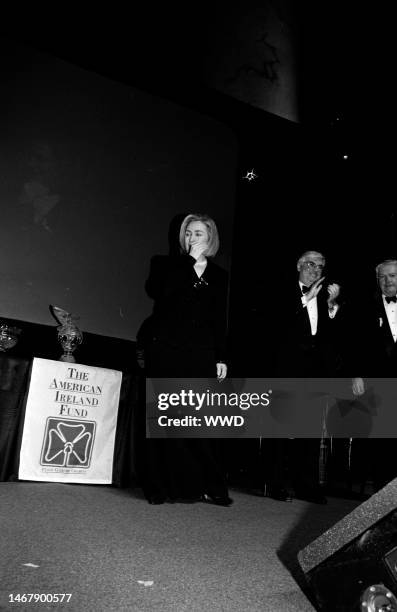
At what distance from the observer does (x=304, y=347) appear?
9.96 feet

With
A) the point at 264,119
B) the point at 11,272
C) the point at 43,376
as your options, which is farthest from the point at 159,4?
the point at 43,376

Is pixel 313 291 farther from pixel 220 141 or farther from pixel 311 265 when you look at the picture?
pixel 220 141

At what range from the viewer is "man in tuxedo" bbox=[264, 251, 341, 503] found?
2.94 m

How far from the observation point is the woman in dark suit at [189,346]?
8.25 ft

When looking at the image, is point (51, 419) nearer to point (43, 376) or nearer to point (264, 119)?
point (43, 376)

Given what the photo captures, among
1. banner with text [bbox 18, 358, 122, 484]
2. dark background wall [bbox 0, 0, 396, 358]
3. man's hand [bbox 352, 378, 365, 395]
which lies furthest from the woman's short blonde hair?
man's hand [bbox 352, 378, 365, 395]

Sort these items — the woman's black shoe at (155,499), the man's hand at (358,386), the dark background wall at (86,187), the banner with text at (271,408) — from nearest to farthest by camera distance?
the woman's black shoe at (155,499)
the banner with text at (271,408)
the man's hand at (358,386)
the dark background wall at (86,187)

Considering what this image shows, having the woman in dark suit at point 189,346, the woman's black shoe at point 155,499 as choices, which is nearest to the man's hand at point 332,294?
the woman in dark suit at point 189,346

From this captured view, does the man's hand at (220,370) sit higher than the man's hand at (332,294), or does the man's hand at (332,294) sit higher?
the man's hand at (332,294)

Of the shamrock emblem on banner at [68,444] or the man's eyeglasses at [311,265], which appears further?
the man's eyeglasses at [311,265]

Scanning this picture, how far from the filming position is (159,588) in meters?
1.25

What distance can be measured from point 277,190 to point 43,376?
2.76 meters

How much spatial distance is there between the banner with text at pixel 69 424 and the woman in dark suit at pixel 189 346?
0.45 m

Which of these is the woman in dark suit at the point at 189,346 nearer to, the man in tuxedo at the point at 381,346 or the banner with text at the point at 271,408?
the banner with text at the point at 271,408
